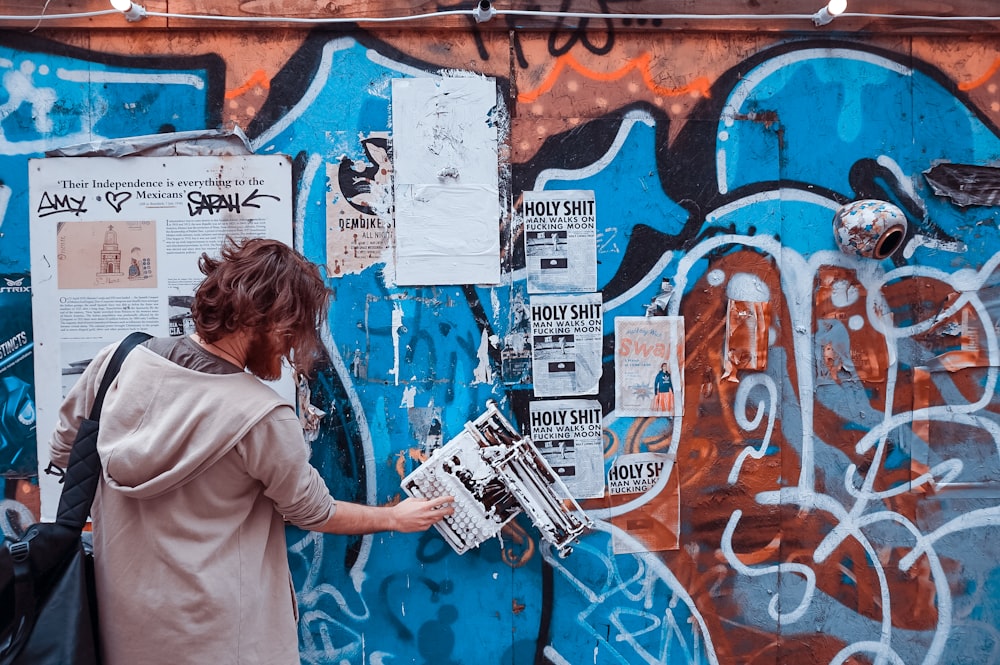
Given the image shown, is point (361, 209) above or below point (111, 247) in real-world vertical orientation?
above

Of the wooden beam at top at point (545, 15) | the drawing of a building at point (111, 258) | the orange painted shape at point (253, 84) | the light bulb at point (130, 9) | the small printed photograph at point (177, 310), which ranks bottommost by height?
the small printed photograph at point (177, 310)

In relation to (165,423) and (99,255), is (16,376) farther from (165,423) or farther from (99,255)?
(165,423)

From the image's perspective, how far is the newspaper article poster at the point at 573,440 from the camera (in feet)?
8.81

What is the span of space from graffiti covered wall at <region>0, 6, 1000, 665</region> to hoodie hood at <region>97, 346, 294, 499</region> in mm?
991

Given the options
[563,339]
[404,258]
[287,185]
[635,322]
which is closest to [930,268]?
[635,322]

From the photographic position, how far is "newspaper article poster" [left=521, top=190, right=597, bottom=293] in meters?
2.65

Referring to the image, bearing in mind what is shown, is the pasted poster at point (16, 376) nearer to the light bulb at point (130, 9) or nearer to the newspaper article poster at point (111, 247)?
the newspaper article poster at point (111, 247)

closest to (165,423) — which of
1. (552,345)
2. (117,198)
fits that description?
(117,198)

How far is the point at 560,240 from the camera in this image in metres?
2.66

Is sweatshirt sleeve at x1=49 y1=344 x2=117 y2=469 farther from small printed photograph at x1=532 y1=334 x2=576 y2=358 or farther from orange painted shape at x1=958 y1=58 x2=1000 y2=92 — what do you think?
orange painted shape at x1=958 y1=58 x2=1000 y2=92

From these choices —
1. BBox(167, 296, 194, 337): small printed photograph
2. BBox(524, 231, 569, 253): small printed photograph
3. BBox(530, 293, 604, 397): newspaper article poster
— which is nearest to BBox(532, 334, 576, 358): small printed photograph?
BBox(530, 293, 604, 397): newspaper article poster

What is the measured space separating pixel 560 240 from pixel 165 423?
5.35 ft

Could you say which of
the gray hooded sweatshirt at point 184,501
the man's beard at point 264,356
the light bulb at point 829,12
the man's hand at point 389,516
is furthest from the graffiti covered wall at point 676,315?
the gray hooded sweatshirt at point 184,501

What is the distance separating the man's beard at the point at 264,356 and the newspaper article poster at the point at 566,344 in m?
1.15
